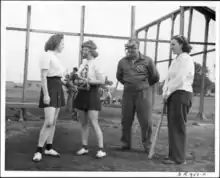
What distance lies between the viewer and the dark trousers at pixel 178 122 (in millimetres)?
3078

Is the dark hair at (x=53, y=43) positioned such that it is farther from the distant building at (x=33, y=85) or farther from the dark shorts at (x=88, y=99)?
the dark shorts at (x=88, y=99)

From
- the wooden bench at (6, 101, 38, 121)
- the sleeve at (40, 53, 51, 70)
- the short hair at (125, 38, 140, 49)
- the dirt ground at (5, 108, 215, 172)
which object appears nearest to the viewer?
the sleeve at (40, 53, 51, 70)

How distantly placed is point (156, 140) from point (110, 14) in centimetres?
156

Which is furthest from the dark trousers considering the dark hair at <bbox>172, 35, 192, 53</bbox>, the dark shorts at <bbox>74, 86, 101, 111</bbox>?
the dark shorts at <bbox>74, 86, 101, 111</bbox>

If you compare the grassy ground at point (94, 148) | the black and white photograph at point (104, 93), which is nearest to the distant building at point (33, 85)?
the black and white photograph at point (104, 93)

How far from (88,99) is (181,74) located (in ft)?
3.41

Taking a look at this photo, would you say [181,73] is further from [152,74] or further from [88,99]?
[88,99]

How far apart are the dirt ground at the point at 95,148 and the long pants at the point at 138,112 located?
2.7 inches

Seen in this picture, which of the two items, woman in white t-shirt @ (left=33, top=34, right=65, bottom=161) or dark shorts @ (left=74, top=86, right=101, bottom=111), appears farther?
dark shorts @ (left=74, top=86, right=101, bottom=111)

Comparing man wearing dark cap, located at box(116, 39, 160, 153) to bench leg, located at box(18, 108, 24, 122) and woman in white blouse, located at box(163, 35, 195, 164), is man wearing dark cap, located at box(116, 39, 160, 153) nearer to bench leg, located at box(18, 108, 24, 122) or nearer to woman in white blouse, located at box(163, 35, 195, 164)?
woman in white blouse, located at box(163, 35, 195, 164)

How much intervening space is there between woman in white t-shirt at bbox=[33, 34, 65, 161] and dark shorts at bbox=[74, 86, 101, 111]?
17cm

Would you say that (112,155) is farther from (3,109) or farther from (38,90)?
(3,109)

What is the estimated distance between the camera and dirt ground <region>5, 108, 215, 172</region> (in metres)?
3.04

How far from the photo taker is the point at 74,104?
312cm
